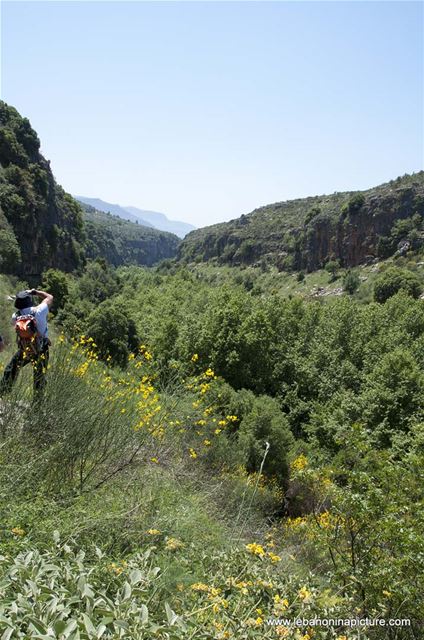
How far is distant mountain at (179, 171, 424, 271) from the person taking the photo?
89625mm

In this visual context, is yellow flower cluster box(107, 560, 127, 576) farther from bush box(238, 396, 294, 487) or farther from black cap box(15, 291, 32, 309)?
bush box(238, 396, 294, 487)

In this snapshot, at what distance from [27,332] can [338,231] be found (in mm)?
101961

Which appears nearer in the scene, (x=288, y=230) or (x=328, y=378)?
(x=328, y=378)

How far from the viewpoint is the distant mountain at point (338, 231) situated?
8962 cm

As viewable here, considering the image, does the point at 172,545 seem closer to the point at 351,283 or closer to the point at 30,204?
the point at 30,204

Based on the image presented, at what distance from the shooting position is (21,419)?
13.8 ft

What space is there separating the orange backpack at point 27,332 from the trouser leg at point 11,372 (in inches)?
4.9

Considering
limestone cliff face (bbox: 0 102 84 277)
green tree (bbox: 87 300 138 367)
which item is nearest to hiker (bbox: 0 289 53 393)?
green tree (bbox: 87 300 138 367)

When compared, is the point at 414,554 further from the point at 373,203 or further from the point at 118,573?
the point at 373,203

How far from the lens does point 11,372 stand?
4.79 meters

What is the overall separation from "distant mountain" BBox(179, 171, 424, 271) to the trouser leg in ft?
295

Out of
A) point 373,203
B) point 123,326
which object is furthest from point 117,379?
point 373,203

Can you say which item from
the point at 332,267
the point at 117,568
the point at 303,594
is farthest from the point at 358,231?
the point at 117,568

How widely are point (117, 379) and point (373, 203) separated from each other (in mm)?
102417
